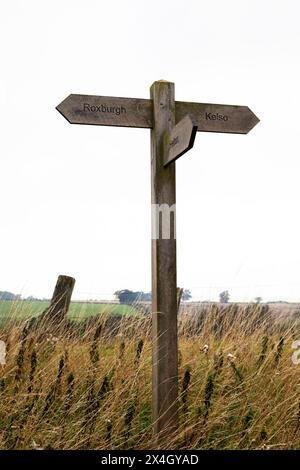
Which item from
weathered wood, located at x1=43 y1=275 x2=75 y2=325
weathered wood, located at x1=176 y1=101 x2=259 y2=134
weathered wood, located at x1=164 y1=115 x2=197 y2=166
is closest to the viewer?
weathered wood, located at x1=164 y1=115 x2=197 y2=166

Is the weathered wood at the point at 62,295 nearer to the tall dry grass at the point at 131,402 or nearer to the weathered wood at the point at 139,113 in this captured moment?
the tall dry grass at the point at 131,402

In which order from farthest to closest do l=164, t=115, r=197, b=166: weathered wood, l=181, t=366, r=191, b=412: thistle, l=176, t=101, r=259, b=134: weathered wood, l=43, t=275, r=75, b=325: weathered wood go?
1. l=43, t=275, r=75, b=325: weathered wood
2. l=176, t=101, r=259, b=134: weathered wood
3. l=181, t=366, r=191, b=412: thistle
4. l=164, t=115, r=197, b=166: weathered wood

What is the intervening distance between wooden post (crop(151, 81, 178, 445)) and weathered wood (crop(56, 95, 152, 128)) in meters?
0.09

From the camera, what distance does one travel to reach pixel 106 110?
426 centimetres

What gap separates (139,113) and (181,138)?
594 millimetres

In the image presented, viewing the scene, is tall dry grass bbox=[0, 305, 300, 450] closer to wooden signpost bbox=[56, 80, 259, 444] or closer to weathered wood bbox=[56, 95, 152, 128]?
wooden signpost bbox=[56, 80, 259, 444]

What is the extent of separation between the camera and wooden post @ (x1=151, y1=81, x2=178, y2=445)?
4.16m

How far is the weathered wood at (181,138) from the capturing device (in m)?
3.65

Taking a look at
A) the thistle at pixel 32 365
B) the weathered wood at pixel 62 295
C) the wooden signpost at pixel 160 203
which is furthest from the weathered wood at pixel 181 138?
the weathered wood at pixel 62 295

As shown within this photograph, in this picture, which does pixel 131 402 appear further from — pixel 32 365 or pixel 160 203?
pixel 160 203

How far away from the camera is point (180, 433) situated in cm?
419

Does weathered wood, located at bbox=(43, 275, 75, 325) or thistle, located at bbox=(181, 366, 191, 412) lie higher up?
weathered wood, located at bbox=(43, 275, 75, 325)

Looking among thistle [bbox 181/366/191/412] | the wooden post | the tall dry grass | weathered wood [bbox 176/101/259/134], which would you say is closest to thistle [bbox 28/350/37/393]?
the tall dry grass
